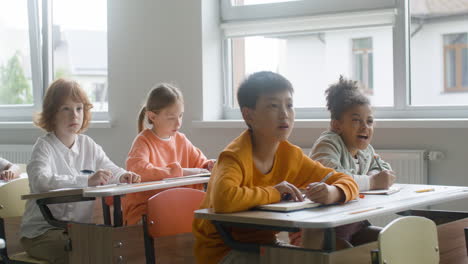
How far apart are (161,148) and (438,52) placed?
1.63m

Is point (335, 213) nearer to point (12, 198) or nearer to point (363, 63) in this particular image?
point (12, 198)

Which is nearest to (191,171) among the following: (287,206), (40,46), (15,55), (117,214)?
(117,214)

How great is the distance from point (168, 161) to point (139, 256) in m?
0.79

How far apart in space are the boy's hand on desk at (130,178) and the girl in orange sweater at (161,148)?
0.12 meters

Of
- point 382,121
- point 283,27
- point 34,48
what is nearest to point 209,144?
point 283,27

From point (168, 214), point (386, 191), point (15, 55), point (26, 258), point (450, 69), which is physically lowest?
point (26, 258)

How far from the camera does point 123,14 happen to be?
4.62m

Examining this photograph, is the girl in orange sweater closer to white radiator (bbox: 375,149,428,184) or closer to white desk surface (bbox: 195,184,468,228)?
white radiator (bbox: 375,149,428,184)

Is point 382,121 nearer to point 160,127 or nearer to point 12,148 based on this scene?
point 160,127

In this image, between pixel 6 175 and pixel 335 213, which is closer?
pixel 335 213

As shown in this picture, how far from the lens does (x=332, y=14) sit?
394 centimetres

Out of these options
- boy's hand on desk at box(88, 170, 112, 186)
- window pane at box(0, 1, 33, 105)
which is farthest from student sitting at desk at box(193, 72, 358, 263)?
window pane at box(0, 1, 33, 105)

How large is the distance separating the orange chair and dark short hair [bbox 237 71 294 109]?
585 mm

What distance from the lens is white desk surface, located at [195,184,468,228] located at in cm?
166
